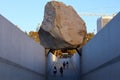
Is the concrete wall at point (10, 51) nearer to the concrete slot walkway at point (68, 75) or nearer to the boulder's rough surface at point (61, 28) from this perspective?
the concrete slot walkway at point (68, 75)

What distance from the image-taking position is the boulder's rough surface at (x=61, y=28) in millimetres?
48838

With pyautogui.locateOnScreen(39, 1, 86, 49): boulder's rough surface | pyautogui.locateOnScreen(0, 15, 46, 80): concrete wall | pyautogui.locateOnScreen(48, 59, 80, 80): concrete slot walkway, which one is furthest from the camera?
pyautogui.locateOnScreen(39, 1, 86, 49): boulder's rough surface

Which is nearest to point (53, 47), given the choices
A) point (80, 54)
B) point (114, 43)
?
point (80, 54)

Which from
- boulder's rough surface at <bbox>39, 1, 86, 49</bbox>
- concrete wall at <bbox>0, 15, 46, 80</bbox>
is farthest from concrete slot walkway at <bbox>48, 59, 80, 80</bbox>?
concrete wall at <bbox>0, 15, 46, 80</bbox>

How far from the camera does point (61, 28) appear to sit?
169ft

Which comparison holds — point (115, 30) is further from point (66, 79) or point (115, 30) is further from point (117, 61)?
point (66, 79)

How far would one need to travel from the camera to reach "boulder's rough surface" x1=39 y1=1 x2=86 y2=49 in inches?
1923

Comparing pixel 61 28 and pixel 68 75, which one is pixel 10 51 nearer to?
pixel 68 75

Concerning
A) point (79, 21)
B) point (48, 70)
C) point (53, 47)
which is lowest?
point (48, 70)

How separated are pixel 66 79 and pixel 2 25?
30.5 metres

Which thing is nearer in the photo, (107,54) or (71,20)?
(107,54)

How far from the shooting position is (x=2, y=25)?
42.4 ft

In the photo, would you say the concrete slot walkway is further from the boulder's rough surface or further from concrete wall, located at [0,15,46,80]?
concrete wall, located at [0,15,46,80]

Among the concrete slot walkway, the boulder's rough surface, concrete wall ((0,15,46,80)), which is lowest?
concrete wall ((0,15,46,80))
